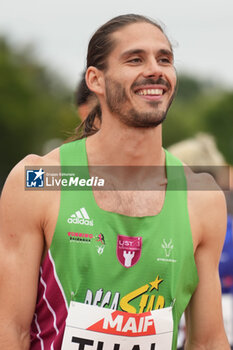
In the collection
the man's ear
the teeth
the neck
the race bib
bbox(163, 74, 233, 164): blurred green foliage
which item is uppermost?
bbox(163, 74, 233, 164): blurred green foliage

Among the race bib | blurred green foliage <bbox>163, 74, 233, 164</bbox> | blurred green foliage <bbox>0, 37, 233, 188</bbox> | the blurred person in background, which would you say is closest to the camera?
the race bib

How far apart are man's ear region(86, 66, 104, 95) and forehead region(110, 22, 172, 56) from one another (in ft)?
0.46

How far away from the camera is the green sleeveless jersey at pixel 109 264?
349cm

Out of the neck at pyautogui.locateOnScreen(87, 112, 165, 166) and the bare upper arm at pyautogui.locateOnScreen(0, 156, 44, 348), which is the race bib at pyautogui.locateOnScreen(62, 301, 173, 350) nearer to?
the bare upper arm at pyautogui.locateOnScreen(0, 156, 44, 348)

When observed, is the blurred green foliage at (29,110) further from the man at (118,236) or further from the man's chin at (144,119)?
the man's chin at (144,119)

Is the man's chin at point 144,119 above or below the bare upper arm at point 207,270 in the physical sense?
above

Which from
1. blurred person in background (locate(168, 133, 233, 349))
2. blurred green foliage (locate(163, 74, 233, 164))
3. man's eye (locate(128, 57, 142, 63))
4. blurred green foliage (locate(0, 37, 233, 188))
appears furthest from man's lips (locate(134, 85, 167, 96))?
blurred green foliage (locate(163, 74, 233, 164))

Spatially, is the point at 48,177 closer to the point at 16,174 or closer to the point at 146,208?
the point at 16,174

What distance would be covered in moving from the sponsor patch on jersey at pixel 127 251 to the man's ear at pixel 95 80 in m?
0.75

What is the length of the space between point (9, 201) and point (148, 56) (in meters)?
0.95

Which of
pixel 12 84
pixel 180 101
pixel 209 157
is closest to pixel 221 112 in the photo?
pixel 180 101

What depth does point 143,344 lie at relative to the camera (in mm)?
3490

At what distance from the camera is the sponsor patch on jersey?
3527 millimetres

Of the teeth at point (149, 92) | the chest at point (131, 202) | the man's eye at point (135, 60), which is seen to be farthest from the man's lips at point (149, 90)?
the chest at point (131, 202)
